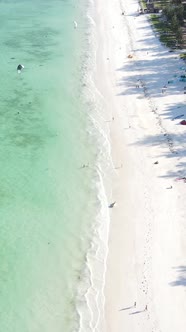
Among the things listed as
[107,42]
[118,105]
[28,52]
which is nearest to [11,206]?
[118,105]

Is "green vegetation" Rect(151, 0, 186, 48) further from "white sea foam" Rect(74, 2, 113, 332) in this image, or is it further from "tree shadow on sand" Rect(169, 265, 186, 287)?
"tree shadow on sand" Rect(169, 265, 186, 287)

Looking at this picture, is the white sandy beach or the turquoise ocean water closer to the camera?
the white sandy beach

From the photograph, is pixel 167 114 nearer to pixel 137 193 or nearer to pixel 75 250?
pixel 137 193

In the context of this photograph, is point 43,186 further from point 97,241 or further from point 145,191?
point 145,191

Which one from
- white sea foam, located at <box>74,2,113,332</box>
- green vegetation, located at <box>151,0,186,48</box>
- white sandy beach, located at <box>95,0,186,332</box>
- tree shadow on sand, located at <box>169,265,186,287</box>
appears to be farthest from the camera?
green vegetation, located at <box>151,0,186,48</box>

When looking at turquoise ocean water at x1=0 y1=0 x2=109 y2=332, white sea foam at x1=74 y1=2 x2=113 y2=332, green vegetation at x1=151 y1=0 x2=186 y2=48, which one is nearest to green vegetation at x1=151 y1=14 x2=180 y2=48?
green vegetation at x1=151 y1=0 x2=186 y2=48

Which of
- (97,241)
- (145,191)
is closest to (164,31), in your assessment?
(145,191)

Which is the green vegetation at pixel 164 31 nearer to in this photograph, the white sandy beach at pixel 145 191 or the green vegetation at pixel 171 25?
the green vegetation at pixel 171 25
